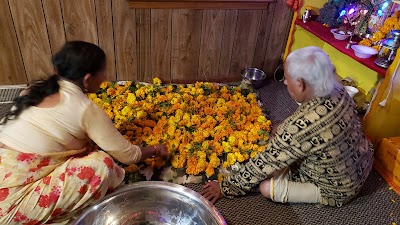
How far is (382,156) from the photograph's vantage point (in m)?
2.29

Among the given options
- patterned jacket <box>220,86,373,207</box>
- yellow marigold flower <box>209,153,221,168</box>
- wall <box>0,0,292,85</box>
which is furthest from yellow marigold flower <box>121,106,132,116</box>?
patterned jacket <box>220,86,373,207</box>

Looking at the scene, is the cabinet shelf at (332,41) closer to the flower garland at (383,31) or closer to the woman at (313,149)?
the flower garland at (383,31)

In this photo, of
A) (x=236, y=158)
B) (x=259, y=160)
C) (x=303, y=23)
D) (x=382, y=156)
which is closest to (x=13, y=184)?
(x=259, y=160)

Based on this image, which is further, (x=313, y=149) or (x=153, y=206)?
(x=153, y=206)

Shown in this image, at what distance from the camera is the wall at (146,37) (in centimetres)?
257

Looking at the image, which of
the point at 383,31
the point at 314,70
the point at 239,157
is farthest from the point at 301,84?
the point at 383,31

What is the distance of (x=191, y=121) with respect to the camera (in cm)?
244

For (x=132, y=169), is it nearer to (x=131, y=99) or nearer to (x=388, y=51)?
(x=131, y=99)

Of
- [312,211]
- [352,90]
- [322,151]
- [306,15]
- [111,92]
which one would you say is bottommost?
[312,211]

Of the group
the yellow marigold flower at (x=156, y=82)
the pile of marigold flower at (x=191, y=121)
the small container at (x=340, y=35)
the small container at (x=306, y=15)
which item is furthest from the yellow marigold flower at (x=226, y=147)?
the small container at (x=306, y=15)

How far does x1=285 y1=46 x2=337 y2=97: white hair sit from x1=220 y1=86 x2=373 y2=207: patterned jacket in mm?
66

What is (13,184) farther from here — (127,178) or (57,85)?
(127,178)

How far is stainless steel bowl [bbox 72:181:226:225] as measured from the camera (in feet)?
5.49

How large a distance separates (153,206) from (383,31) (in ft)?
7.61
